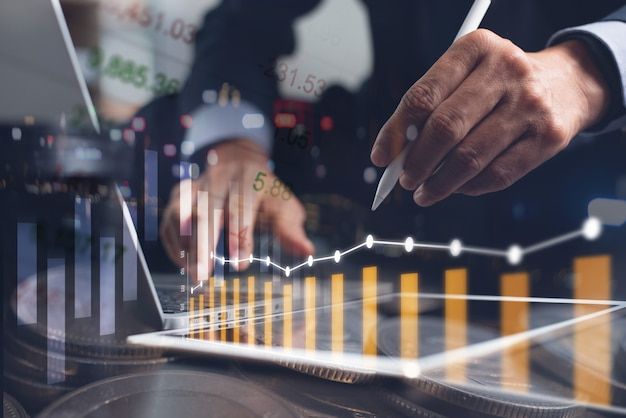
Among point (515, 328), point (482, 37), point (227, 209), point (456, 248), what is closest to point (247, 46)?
point (227, 209)

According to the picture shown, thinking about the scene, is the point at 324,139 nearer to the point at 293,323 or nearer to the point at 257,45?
the point at 257,45

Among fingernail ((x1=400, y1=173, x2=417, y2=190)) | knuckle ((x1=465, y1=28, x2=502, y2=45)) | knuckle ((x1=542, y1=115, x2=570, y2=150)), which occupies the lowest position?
fingernail ((x1=400, y1=173, x2=417, y2=190))

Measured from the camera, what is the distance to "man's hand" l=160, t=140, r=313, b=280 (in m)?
0.86

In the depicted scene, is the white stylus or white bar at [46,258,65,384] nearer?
the white stylus

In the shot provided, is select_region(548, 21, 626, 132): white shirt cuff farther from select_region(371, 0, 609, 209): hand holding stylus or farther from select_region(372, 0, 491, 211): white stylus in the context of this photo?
select_region(372, 0, 491, 211): white stylus

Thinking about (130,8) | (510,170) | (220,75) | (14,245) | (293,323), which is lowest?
(293,323)

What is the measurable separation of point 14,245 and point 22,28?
39 cm

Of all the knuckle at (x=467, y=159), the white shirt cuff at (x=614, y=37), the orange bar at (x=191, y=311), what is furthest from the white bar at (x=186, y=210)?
the white shirt cuff at (x=614, y=37)

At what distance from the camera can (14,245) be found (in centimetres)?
93

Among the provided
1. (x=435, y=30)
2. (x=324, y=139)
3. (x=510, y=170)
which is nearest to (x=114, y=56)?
(x=324, y=139)

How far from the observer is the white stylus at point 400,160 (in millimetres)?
763

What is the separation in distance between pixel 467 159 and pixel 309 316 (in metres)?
0.35

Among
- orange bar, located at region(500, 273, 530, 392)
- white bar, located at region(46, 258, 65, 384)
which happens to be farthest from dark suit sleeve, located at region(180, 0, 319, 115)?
orange bar, located at region(500, 273, 530, 392)

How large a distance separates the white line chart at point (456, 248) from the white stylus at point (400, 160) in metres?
0.07
